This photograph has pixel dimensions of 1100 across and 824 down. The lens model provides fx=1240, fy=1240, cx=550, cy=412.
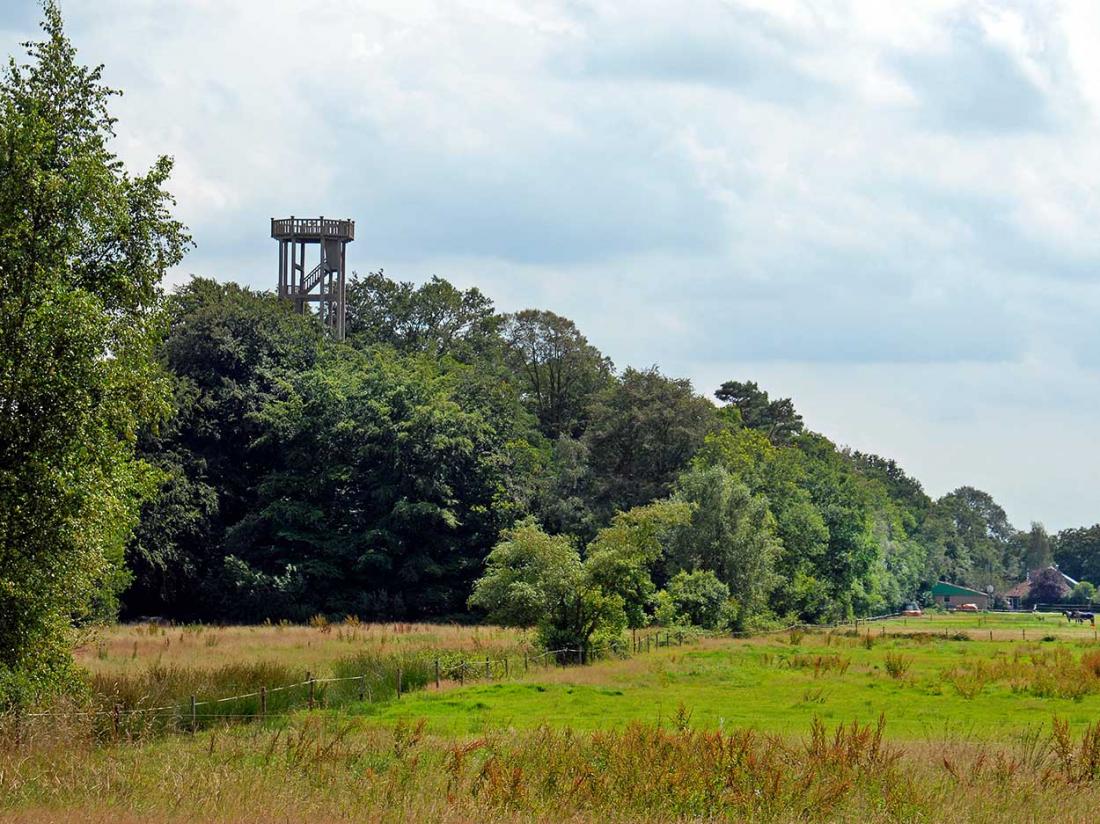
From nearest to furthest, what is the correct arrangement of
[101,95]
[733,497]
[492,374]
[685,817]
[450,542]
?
[685,817] < [101,95] < [733,497] < [450,542] < [492,374]

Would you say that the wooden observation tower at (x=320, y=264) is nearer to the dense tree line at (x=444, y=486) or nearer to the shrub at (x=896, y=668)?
the dense tree line at (x=444, y=486)

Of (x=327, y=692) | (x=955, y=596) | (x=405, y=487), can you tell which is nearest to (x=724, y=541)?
(x=405, y=487)

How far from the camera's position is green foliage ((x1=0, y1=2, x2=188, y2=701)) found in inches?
926

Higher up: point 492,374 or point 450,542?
point 492,374

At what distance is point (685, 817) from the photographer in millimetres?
16625

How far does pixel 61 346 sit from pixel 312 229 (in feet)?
227

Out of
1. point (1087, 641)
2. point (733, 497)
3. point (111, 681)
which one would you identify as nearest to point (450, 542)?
point (733, 497)

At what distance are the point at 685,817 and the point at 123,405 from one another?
14.4 metres

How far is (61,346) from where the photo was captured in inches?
925

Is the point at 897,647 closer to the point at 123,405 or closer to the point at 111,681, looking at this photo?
the point at 111,681

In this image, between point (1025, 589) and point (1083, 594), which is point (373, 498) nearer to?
point (1083, 594)

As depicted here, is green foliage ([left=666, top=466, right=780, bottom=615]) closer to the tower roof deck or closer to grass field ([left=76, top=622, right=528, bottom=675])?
grass field ([left=76, top=622, right=528, bottom=675])

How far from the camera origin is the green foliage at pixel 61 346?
926 inches

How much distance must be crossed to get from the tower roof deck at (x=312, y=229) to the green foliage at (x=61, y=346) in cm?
6436
